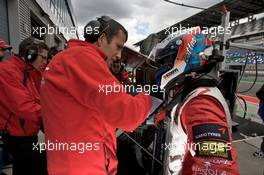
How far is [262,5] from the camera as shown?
764 centimetres

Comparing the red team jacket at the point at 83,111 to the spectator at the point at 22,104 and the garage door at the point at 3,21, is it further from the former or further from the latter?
the garage door at the point at 3,21

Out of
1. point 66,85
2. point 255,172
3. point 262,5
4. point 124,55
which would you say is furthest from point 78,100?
point 262,5

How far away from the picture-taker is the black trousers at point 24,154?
2.32 m

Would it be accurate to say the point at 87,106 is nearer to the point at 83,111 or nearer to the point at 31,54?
the point at 83,111

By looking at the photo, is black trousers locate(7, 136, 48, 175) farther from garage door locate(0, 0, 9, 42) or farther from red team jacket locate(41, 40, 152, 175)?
garage door locate(0, 0, 9, 42)

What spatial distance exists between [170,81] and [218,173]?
21.8 inches

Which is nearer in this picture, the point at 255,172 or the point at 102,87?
the point at 102,87

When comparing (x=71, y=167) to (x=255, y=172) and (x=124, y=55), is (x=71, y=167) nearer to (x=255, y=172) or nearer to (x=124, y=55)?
(x=124, y=55)

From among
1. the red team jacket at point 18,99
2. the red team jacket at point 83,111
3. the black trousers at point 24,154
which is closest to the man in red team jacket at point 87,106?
the red team jacket at point 83,111

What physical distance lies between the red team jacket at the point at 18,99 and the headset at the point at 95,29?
1034 mm

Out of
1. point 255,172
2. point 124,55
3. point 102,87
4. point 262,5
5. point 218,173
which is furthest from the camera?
point 262,5

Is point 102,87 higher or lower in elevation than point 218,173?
higher

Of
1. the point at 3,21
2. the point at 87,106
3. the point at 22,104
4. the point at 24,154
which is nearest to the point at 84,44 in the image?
the point at 87,106

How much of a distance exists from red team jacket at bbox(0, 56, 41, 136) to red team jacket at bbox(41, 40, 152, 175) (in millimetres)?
849
